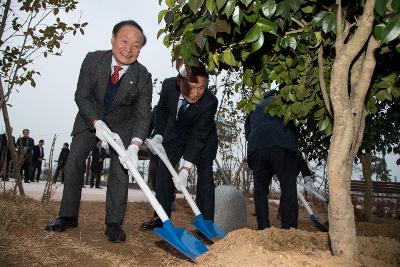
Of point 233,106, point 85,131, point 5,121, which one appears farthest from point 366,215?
point 5,121

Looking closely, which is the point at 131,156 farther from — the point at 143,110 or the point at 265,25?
the point at 265,25

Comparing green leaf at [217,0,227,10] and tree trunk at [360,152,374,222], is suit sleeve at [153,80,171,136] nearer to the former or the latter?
green leaf at [217,0,227,10]

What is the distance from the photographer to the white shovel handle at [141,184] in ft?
8.39

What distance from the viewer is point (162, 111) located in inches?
162

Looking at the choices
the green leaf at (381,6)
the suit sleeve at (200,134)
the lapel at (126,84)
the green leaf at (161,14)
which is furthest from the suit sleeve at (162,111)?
the green leaf at (381,6)

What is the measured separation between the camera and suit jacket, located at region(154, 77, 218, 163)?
380 centimetres

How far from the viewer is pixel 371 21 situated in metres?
1.63

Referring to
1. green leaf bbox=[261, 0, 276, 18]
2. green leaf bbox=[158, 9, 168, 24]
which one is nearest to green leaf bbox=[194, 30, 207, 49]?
green leaf bbox=[261, 0, 276, 18]

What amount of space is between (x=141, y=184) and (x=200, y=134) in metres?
1.31

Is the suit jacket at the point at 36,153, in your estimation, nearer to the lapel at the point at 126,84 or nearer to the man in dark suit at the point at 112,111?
the man in dark suit at the point at 112,111

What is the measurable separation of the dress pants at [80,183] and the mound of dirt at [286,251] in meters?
1.22

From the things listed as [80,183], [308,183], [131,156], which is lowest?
[80,183]

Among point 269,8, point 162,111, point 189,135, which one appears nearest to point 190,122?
point 189,135

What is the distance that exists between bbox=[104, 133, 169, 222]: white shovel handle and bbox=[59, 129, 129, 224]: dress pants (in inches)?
14.1
